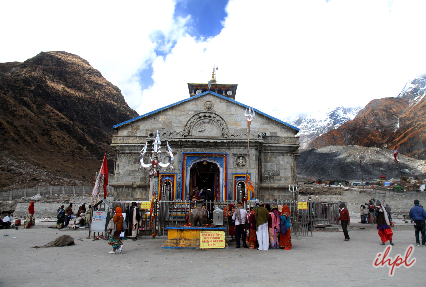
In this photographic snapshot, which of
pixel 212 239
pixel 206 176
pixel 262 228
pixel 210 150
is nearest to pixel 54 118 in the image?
pixel 206 176

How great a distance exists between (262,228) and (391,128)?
520 feet

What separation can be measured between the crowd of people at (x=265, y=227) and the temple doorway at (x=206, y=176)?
903 cm

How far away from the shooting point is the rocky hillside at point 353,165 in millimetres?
79250

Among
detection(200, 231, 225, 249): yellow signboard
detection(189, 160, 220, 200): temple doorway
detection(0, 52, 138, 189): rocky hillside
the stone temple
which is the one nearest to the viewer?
Answer: detection(200, 231, 225, 249): yellow signboard

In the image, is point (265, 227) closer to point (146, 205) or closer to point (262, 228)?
point (262, 228)

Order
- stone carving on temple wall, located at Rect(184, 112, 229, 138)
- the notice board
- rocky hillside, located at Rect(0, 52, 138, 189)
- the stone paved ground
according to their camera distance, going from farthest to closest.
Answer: rocky hillside, located at Rect(0, 52, 138, 189), stone carving on temple wall, located at Rect(184, 112, 229, 138), the notice board, the stone paved ground

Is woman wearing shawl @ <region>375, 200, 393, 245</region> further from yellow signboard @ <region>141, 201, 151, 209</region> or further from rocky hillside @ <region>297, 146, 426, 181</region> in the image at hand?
rocky hillside @ <region>297, 146, 426, 181</region>

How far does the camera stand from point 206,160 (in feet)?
69.8

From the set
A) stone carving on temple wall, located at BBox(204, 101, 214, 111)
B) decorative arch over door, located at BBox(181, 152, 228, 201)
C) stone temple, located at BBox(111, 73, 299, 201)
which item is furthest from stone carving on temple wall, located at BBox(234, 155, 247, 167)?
stone carving on temple wall, located at BBox(204, 101, 214, 111)

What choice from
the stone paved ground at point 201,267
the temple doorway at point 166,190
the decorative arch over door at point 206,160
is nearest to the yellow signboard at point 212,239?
the stone paved ground at point 201,267

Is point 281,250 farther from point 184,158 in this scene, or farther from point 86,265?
point 184,158

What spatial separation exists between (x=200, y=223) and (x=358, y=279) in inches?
263

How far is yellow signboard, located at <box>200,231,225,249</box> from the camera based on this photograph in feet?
38.4

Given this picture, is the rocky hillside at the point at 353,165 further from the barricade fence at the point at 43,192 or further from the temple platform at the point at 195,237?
the temple platform at the point at 195,237
